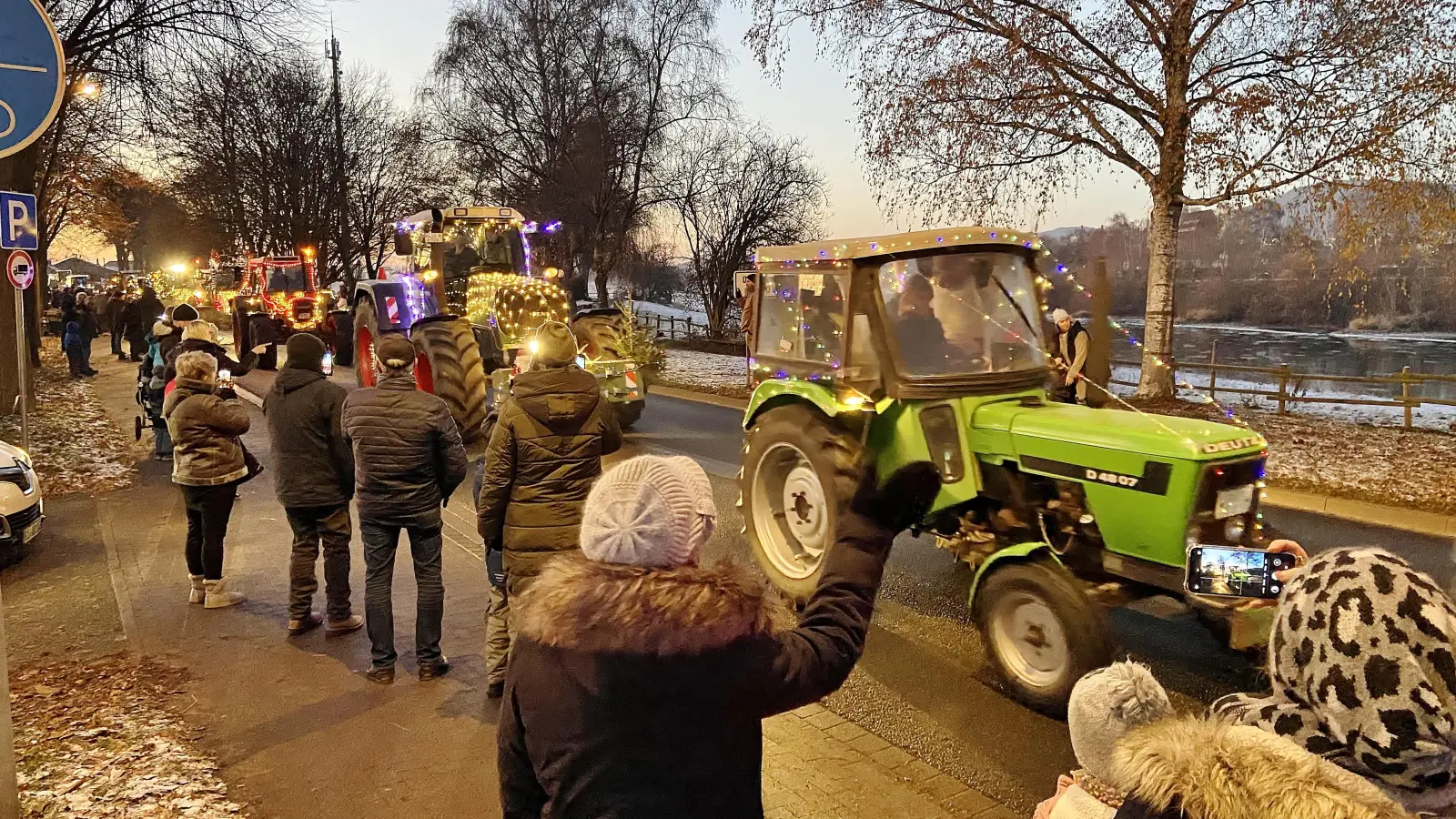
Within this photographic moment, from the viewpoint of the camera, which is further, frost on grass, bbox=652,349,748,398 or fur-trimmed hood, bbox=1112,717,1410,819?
frost on grass, bbox=652,349,748,398

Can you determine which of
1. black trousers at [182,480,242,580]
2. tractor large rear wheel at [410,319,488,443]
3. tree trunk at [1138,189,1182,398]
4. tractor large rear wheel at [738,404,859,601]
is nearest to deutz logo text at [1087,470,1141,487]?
tractor large rear wheel at [738,404,859,601]

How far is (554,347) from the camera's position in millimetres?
4305

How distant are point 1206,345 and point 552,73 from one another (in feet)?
70.9

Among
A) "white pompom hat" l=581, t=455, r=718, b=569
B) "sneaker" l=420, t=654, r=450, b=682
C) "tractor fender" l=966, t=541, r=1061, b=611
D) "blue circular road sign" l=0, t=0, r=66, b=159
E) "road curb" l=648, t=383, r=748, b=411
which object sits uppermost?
"blue circular road sign" l=0, t=0, r=66, b=159

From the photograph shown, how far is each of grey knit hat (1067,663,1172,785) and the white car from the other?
7.49m

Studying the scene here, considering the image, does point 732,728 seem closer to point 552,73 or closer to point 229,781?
point 229,781

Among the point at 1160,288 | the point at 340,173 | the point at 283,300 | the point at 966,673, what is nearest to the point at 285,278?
the point at 283,300

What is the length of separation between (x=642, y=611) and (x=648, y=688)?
5.5 inches

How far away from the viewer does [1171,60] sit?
12906 mm

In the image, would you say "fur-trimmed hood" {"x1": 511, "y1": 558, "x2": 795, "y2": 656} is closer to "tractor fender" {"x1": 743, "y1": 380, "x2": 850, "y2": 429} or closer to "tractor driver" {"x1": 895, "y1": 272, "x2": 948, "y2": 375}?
"tractor driver" {"x1": 895, "y1": 272, "x2": 948, "y2": 375}

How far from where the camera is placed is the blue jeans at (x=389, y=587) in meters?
4.75

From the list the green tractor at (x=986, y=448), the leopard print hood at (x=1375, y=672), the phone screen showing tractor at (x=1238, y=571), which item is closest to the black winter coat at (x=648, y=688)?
the leopard print hood at (x=1375, y=672)

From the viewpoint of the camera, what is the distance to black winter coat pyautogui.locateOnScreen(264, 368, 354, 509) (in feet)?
17.1

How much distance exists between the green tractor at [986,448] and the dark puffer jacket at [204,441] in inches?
131
